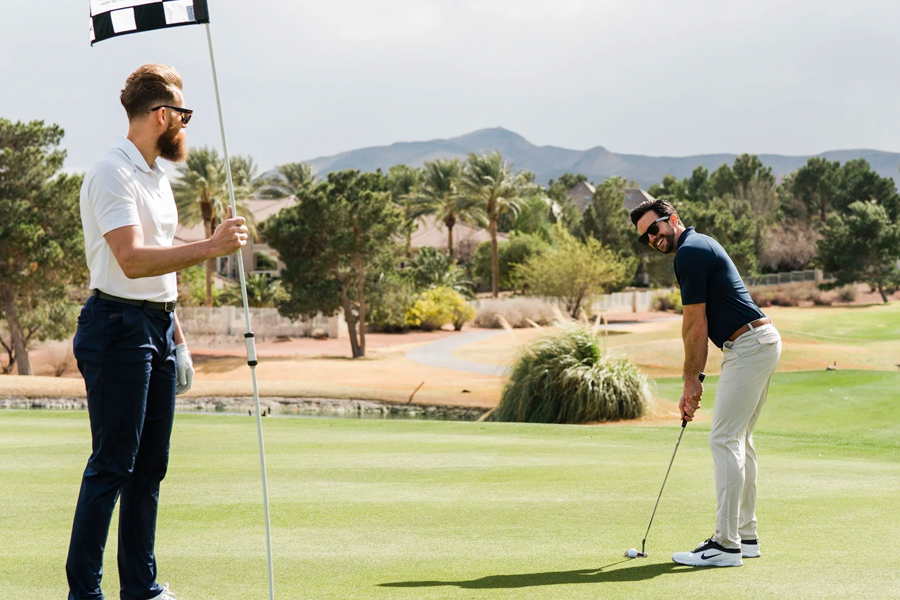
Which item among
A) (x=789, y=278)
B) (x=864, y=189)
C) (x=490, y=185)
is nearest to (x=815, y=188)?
(x=864, y=189)

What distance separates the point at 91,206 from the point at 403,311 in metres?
39.9

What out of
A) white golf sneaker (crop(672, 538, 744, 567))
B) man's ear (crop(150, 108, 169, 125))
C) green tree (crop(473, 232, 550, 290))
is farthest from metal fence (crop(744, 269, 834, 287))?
man's ear (crop(150, 108, 169, 125))

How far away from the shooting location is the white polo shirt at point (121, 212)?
147 inches

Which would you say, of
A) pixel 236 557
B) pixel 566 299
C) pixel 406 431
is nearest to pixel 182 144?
pixel 236 557

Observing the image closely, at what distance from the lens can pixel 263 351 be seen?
39.7 m

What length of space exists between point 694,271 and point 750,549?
60.8 inches

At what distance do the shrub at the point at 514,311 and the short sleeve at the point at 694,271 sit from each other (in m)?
42.3

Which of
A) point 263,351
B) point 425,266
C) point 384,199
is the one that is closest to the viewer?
point 384,199

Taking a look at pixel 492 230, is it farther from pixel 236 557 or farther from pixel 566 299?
pixel 236 557

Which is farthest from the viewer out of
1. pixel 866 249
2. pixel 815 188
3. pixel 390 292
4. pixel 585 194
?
pixel 585 194

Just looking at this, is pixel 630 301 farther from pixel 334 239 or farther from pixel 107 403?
pixel 107 403

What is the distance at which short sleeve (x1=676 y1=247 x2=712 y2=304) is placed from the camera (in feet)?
16.8

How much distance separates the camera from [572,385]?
17.6 m

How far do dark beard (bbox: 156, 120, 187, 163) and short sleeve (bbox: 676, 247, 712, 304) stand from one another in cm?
265
